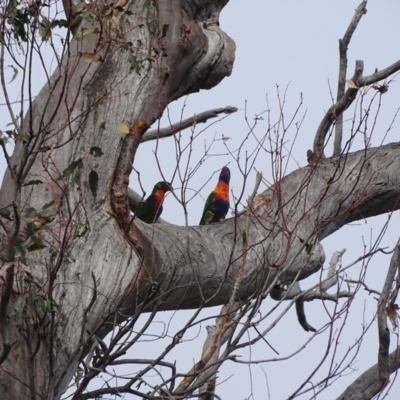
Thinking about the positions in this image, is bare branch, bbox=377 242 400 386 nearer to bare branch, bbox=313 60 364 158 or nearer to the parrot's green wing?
bare branch, bbox=313 60 364 158

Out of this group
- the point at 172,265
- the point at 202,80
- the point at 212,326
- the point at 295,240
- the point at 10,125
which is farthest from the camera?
the point at 212,326

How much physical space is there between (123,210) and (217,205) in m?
2.58

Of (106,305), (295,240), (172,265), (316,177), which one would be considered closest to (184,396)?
(106,305)

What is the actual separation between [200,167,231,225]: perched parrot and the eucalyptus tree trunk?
1786mm

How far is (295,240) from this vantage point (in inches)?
152

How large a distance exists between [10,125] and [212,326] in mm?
1911

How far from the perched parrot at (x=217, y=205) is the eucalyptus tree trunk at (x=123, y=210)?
179 centimetres

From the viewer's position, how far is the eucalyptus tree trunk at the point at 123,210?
2.88 meters

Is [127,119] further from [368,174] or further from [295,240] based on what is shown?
[368,174]

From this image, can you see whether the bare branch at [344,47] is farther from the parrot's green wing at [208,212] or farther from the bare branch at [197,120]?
the parrot's green wing at [208,212]

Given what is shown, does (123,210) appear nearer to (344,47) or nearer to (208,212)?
(344,47)

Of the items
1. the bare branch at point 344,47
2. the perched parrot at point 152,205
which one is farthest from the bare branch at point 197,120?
the bare branch at point 344,47

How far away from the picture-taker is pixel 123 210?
3.47m

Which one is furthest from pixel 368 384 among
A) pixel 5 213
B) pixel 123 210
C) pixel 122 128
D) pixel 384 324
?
pixel 5 213
